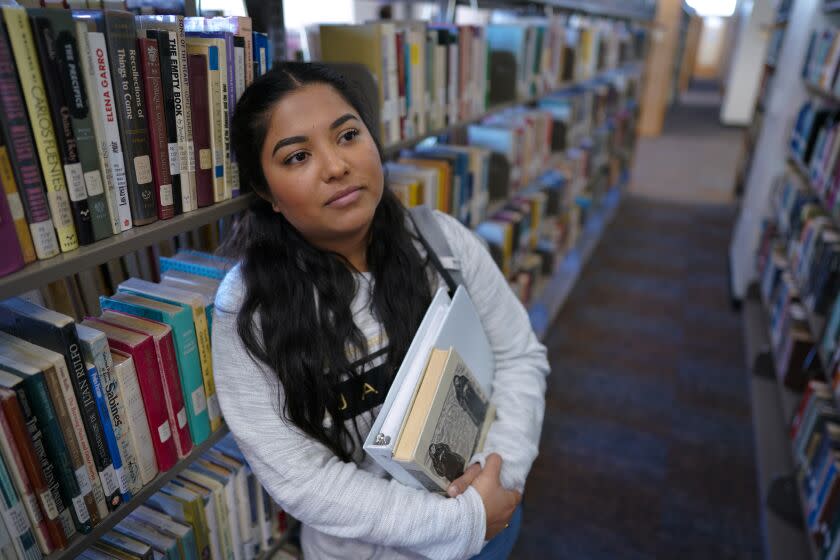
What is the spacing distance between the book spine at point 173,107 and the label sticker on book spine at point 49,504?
481mm

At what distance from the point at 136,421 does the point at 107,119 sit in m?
0.51

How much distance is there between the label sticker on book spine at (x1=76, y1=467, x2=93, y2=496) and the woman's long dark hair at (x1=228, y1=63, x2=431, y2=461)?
1.02ft

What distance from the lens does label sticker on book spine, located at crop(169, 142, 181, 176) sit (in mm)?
881

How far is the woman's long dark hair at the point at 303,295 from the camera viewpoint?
95 centimetres

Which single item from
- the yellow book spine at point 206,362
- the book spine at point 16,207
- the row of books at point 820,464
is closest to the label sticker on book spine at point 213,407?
the yellow book spine at point 206,362

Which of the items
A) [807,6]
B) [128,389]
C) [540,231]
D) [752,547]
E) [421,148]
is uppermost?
[807,6]

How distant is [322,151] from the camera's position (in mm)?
935

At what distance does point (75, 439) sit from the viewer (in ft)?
2.65

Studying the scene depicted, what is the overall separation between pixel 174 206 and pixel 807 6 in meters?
3.64

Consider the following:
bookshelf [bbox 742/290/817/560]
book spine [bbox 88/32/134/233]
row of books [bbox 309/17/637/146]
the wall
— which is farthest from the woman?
the wall

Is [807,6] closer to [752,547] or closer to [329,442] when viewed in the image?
[752,547]

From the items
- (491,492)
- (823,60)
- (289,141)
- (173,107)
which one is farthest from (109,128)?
(823,60)

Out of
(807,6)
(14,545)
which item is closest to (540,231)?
(807,6)

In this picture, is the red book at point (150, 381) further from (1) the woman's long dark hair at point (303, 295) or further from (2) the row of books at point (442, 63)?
(2) the row of books at point (442, 63)
